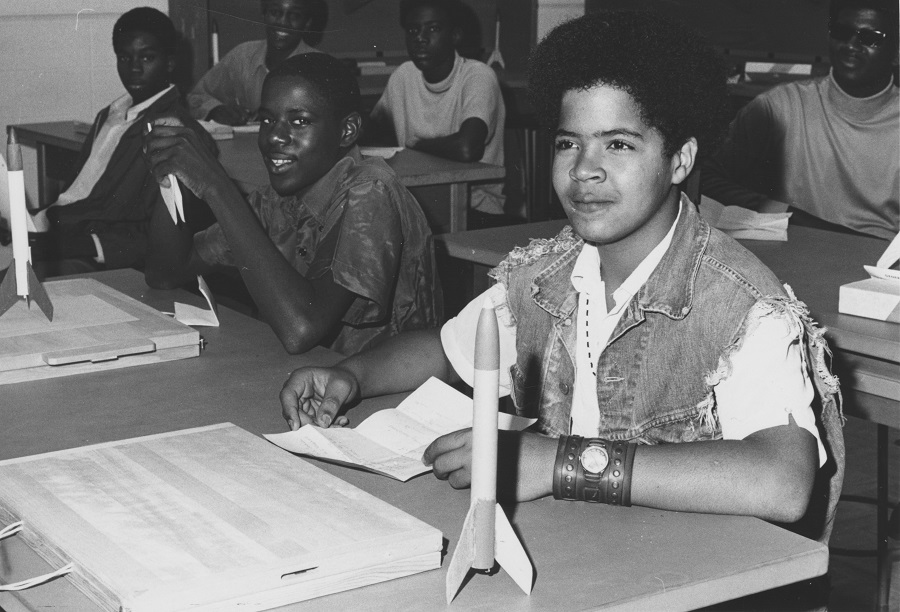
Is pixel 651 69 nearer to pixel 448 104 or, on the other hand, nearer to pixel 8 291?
pixel 8 291

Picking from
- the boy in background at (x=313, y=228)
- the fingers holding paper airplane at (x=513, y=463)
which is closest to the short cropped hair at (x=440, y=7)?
the boy in background at (x=313, y=228)

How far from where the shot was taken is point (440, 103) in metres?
4.67

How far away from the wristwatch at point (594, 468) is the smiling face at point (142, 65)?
11.2 feet

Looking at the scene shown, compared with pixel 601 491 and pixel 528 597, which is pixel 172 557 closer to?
pixel 528 597

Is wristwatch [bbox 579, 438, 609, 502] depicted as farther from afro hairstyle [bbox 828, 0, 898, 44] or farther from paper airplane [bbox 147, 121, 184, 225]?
afro hairstyle [bbox 828, 0, 898, 44]

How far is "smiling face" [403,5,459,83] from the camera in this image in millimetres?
4809

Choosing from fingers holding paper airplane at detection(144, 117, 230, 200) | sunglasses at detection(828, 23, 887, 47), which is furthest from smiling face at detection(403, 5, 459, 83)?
fingers holding paper airplane at detection(144, 117, 230, 200)

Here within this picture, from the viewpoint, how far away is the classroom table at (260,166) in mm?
3529

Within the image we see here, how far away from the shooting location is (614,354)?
4.87 ft

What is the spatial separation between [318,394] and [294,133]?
38.0 inches

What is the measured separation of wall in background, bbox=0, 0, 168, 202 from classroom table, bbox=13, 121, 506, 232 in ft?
0.27

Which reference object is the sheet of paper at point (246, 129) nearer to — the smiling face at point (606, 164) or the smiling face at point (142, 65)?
the smiling face at point (142, 65)

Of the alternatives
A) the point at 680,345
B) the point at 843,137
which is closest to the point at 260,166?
the point at 843,137

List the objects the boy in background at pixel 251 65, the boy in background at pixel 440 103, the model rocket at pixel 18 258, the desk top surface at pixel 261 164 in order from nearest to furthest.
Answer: the model rocket at pixel 18 258, the desk top surface at pixel 261 164, the boy in background at pixel 440 103, the boy in background at pixel 251 65
